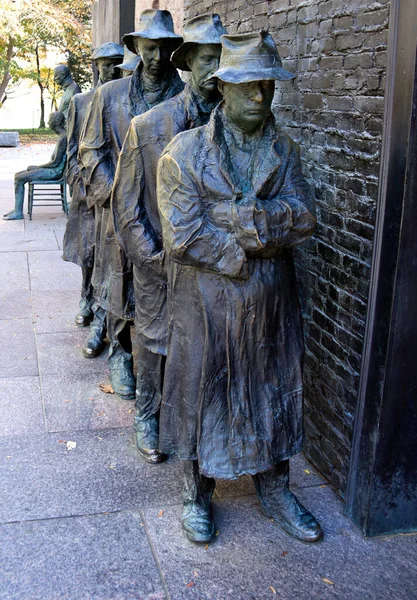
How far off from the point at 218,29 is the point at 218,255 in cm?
132

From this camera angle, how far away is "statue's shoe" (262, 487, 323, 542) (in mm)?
3916

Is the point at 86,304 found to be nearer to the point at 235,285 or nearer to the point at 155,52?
the point at 155,52

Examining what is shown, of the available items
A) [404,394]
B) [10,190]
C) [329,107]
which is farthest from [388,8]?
[10,190]

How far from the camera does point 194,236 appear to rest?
3.48 m

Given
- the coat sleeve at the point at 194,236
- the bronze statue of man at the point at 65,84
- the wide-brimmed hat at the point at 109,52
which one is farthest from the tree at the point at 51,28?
the coat sleeve at the point at 194,236

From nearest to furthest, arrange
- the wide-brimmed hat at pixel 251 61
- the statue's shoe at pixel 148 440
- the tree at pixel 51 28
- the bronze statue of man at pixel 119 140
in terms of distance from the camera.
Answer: the wide-brimmed hat at pixel 251 61 < the statue's shoe at pixel 148 440 < the bronze statue of man at pixel 119 140 < the tree at pixel 51 28

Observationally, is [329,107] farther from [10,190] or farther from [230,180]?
[10,190]

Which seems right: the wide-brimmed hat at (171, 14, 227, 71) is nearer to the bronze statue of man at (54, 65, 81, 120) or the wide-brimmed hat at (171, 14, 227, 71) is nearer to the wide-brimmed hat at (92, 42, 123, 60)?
the wide-brimmed hat at (92, 42, 123, 60)

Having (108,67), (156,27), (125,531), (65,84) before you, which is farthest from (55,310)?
(65,84)

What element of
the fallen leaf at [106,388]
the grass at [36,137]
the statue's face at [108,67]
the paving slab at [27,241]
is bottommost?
the grass at [36,137]

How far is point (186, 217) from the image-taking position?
3504mm

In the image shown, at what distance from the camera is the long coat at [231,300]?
3496 mm

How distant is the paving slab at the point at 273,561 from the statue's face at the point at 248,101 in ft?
6.39

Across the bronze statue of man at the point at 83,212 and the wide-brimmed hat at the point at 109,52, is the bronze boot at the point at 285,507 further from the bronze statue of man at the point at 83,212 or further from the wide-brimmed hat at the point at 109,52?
the wide-brimmed hat at the point at 109,52
